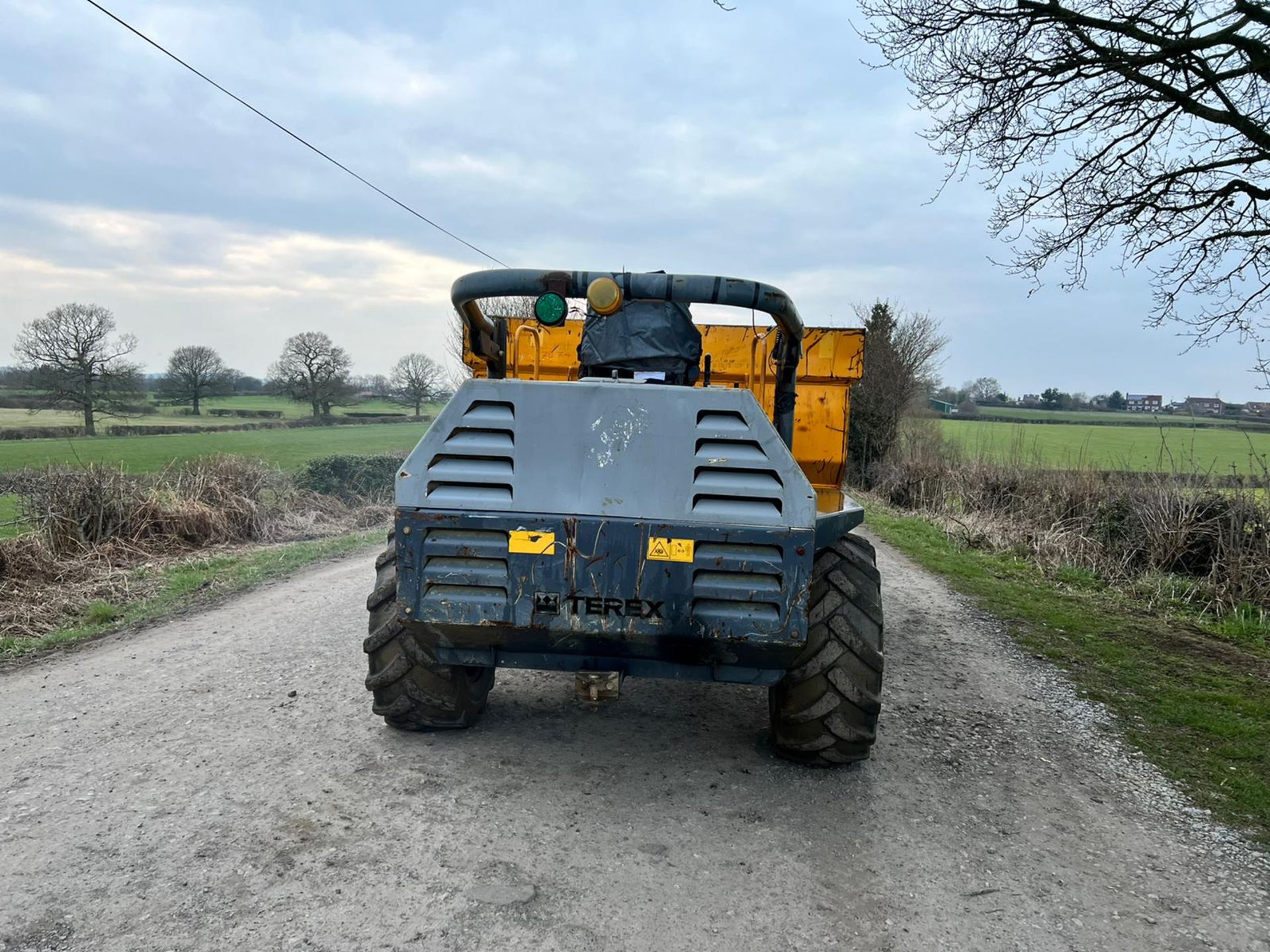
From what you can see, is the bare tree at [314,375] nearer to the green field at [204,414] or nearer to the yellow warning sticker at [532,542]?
Answer: the green field at [204,414]

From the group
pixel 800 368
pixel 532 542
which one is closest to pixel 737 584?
pixel 532 542

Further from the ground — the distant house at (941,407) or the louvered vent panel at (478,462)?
the distant house at (941,407)

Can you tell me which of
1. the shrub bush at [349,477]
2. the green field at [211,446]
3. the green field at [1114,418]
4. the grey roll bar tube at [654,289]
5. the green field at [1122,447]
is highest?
the grey roll bar tube at [654,289]

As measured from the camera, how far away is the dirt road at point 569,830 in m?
2.79

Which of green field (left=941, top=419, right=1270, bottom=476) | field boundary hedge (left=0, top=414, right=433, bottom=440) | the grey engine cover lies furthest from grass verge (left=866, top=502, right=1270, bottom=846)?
field boundary hedge (left=0, top=414, right=433, bottom=440)

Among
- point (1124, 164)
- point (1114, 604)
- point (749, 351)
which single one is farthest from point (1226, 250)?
point (749, 351)

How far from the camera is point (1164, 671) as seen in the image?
645 cm

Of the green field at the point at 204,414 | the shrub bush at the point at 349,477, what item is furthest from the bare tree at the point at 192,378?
the shrub bush at the point at 349,477

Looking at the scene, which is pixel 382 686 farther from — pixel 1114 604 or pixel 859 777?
pixel 1114 604

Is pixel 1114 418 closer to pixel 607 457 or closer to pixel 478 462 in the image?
pixel 607 457

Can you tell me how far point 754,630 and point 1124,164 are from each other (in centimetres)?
743

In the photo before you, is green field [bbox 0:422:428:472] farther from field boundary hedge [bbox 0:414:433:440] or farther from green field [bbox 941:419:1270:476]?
green field [bbox 941:419:1270:476]

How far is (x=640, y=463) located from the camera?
342 cm

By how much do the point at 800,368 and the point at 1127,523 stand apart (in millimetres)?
7536
